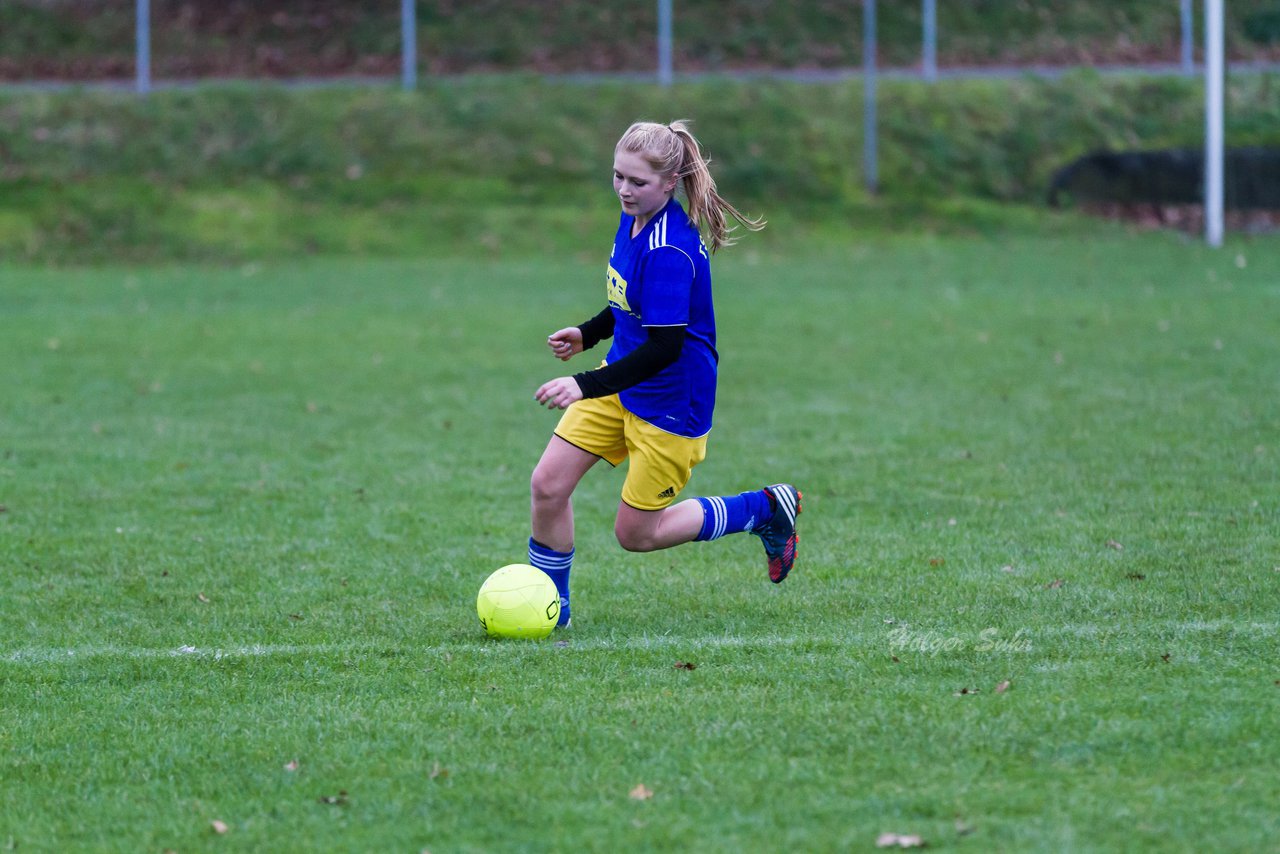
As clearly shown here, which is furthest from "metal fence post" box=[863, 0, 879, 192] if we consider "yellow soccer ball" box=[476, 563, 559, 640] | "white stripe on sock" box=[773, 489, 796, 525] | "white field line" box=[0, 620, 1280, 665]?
"yellow soccer ball" box=[476, 563, 559, 640]

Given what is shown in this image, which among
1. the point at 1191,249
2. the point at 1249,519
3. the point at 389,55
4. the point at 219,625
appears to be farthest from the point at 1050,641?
the point at 389,55

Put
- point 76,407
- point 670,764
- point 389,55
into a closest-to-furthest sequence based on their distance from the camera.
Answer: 1. point 670,764
2. point 76,407
3. point 389,55

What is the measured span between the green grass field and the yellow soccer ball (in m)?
0.09

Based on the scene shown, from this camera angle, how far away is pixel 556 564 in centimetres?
541

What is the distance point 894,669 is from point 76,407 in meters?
7.42

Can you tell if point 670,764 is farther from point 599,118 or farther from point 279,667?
point 599,118

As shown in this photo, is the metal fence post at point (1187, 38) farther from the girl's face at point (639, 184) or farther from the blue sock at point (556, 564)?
the blue sock at point (556, 564)

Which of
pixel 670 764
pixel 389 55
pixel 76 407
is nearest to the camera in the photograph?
pixel 670 764

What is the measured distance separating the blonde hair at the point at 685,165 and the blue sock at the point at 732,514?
103cm

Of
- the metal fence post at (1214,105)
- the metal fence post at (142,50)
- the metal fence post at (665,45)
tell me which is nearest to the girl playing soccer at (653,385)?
the metal fence post at (1214,105)

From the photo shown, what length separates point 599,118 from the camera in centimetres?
2266

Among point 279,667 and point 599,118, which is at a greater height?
point 599,118

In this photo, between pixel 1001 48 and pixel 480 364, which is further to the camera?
pixel 1001 48

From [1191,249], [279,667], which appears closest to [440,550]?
[279,667]
